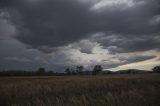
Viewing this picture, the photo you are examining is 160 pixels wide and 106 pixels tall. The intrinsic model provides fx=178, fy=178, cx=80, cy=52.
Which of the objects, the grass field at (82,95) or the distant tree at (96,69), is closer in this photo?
the grass field at (82,95)

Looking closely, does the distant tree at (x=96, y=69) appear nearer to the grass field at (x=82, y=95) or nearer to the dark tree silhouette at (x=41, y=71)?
the dark tree silhouette at (x=41, y=71)

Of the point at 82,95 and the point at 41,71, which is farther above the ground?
the point at 41,71

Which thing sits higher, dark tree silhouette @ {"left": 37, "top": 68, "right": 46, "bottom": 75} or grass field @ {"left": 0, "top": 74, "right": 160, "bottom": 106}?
dark tree silhouette @ {"left": 37, "top": 68, "right": 46, "bottom": 75}

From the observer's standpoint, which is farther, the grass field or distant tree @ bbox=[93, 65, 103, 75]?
distant tree @ bbox=[93, 65, 103, 75]

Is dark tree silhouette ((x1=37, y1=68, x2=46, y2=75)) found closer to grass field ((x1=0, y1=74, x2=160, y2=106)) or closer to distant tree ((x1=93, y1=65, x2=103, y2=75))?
distant tree ((x1=93, y1=65, x2=103, y2=75))

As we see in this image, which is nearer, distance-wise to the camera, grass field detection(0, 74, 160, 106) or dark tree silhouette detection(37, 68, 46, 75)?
grass field detection(0, 74, 160, 106)

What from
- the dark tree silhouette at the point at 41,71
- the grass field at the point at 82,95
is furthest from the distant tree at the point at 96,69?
the grass field at the point at 82,95

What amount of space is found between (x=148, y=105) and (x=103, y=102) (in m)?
1.65

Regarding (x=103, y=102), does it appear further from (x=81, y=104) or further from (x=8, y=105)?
(x=8, y=105)

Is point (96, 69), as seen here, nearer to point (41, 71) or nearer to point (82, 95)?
point (41, 71)

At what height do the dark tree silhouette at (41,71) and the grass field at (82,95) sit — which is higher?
the dark tree silhouette at (41,71)

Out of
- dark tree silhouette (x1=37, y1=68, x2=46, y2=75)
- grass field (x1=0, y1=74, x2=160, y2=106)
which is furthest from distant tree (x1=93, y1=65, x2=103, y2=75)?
grass field (x1=0, y1=74, x2=160, y2=106)

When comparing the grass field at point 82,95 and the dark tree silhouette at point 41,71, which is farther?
the dark tree silhouette at point 41,71

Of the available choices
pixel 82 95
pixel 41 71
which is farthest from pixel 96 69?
pixel 82 95
